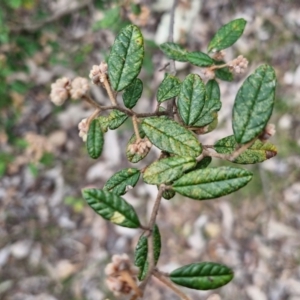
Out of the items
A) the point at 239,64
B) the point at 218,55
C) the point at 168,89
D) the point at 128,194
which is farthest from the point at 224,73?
the point at 128,194

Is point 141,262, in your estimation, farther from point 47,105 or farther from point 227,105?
point 47,105

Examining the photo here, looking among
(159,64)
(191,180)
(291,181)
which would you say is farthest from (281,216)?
(191,180)

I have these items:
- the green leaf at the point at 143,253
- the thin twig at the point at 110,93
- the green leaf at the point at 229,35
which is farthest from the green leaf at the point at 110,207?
the green leaf at the point at 229,35

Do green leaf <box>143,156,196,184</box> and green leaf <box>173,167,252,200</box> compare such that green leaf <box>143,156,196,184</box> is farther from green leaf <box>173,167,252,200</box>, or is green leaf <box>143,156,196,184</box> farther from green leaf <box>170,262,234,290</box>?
green leaf <box>170,262,234,290</box>

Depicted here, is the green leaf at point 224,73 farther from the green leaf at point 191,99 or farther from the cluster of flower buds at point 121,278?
the cluster of flower buds at point 121,278

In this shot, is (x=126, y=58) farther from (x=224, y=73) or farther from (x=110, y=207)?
(x=224, y=73)

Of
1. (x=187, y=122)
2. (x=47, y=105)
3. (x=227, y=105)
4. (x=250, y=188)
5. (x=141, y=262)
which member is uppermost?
(x=47, y=105)
